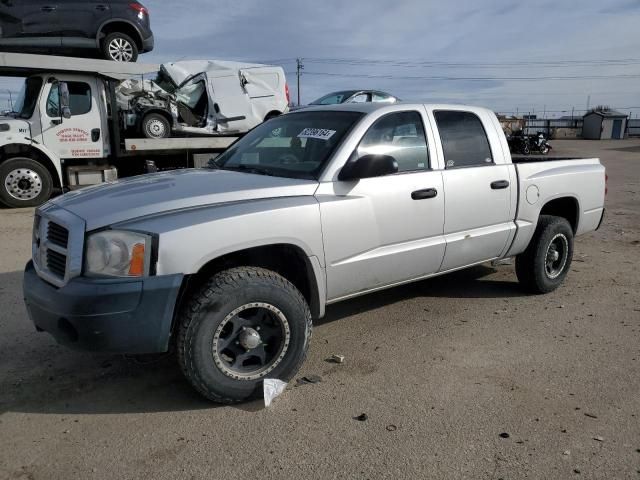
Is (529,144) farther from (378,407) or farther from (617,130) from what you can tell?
(378,407)

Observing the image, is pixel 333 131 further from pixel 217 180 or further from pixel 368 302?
pixel 368 302

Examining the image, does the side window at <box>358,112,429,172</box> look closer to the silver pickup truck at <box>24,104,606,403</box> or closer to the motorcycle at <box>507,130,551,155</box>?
the silver pickup truck at <box>24,104,606,403</box>

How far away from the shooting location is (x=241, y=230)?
299 centimetres

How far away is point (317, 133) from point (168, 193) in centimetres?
127

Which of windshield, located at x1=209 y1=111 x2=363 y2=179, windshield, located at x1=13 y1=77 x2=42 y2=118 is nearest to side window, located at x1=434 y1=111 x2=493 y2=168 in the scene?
windshield, located at x1=209 y1=111 x2=363 y2=179

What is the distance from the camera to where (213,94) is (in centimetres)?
1291

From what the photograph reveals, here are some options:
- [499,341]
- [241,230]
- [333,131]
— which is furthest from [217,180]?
[499,341]

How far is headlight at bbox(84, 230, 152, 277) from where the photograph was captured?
273 centimetres

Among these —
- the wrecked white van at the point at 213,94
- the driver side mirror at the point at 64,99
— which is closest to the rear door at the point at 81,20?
the wrecked white van at the point at 213,94

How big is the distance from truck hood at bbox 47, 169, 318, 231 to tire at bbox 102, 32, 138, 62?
29.1 ft

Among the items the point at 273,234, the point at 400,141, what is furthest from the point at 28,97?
the point at 273,234

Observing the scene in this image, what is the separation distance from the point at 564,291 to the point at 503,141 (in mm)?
1724

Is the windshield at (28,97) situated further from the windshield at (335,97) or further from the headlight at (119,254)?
the windshield at (335,97)

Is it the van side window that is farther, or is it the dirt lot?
the van side window
